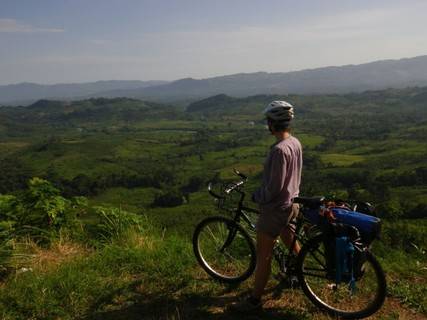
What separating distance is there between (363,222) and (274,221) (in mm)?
897

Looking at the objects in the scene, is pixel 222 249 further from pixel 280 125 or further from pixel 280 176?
pixel 280 125

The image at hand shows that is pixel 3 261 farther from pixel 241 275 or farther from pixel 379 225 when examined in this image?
pixel 379 225

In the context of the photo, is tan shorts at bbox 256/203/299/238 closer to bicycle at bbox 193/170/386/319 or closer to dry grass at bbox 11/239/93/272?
bicycle at bbox 193/170/386/319

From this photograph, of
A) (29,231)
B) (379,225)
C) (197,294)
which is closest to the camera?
(379,225)

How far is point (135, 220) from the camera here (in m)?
6.92

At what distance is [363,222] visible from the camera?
4.12 meters

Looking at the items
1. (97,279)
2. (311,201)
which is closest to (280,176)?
(311,201)

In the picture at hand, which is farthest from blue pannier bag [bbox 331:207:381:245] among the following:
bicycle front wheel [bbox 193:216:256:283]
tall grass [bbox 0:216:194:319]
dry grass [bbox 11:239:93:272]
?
dry grass [bbox 11:239:93:272]

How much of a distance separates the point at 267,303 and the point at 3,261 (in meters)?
3.43

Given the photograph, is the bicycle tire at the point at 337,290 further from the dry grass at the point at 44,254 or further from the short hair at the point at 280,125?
the dry grass at the point at 44,254

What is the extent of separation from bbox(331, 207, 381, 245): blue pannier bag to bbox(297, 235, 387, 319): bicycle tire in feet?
0.94

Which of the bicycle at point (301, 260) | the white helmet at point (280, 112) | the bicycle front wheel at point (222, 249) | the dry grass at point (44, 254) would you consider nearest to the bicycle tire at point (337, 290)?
the bicycle at point (301, 260)

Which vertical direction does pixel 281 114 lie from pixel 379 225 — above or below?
above

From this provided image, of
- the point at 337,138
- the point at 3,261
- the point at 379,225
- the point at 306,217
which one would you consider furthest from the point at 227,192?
the point at 337,138
